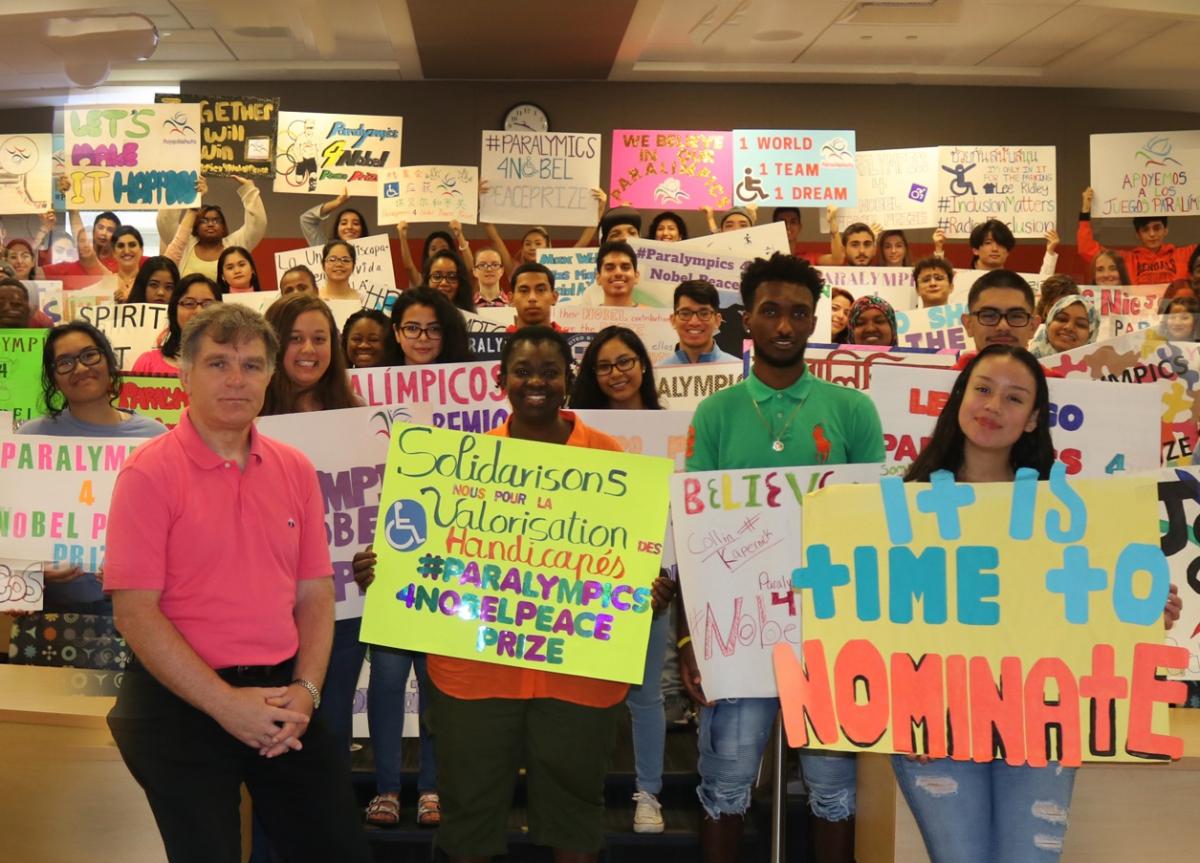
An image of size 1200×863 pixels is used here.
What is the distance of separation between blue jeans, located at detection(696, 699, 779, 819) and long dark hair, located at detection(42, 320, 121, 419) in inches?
91.0

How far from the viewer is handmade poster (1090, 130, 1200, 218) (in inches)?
350

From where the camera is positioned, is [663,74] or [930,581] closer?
[930,581]

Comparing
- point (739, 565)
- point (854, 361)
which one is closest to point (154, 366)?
point (854, 361)

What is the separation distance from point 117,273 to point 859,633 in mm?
6780

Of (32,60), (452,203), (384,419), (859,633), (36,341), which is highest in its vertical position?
(32,60)

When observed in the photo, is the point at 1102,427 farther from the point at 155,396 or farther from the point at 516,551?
the point at 155,396

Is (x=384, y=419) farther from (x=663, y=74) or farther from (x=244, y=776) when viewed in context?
(x=663, y=74)

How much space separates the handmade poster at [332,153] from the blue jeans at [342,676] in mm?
6967

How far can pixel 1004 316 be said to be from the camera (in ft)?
12.7

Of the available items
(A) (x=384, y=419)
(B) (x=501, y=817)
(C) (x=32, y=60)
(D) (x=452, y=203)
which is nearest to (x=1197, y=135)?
(D) (x=452, y=203)

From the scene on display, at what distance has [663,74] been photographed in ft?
45.5

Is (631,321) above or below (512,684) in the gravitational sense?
above

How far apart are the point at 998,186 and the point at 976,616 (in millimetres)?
7891

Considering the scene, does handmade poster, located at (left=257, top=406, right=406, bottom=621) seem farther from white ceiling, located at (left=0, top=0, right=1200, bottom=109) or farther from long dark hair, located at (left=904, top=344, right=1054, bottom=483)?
white ceiling, located at (left=0, top=0, right=1200, bottom=109)
